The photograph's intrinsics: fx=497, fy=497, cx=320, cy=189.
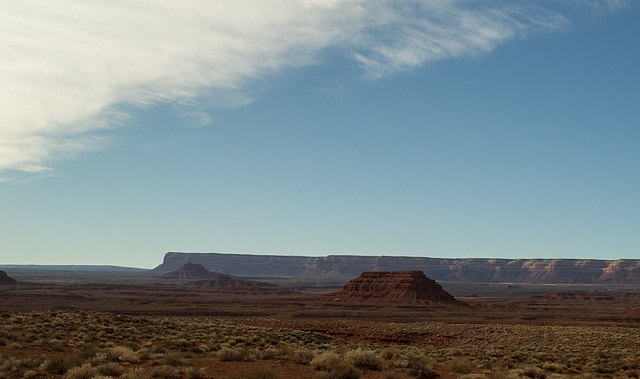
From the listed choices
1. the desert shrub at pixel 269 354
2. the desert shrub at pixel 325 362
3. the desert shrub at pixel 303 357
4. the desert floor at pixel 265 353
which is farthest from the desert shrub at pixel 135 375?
the desert shrub at pixel 303 357

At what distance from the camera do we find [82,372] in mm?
15336

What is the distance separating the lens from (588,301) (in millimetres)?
133625

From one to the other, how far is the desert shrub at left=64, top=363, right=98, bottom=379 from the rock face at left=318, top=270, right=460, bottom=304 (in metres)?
101

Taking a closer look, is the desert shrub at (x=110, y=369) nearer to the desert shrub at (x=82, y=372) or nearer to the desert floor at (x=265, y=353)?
the desert floor at (x=265, y=353)

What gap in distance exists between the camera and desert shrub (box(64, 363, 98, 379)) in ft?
49.6

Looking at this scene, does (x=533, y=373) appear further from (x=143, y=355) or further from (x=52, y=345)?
(x=52, y=345)

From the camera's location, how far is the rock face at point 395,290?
115m

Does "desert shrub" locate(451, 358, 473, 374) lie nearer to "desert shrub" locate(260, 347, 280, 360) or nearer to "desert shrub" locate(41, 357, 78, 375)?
"desert shrub" locate(260, 347, 280, 360)

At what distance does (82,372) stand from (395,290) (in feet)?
364

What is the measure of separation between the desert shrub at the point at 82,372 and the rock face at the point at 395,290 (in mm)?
101195

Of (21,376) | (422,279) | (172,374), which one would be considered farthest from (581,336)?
(422,279)

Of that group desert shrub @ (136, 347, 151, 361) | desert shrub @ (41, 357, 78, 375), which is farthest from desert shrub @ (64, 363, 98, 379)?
desert shrub @ (136, 347, 151, 361)

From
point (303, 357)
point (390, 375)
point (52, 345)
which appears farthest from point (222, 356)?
point (52, 345)

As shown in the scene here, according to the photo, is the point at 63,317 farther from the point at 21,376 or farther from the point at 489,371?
the point at 489,371
